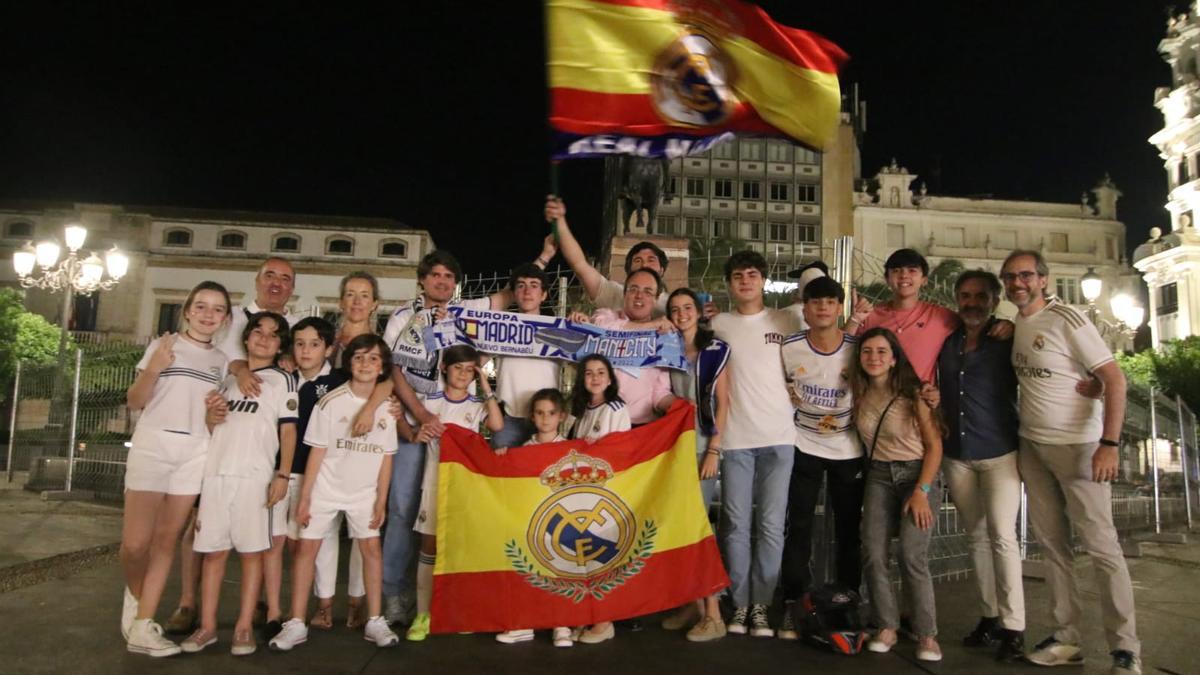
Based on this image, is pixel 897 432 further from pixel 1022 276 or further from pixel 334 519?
pixel 334 519

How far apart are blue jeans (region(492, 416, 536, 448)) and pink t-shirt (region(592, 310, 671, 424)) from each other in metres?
0.68

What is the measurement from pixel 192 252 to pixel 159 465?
50.1 metres

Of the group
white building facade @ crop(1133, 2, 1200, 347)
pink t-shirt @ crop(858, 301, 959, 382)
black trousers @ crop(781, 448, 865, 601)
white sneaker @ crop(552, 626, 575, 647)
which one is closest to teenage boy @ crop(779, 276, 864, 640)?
black trousers @ crop(781, 448, 865, 601)

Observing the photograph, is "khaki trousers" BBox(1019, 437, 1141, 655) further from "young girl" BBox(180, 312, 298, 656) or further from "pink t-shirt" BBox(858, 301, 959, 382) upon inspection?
"young girl" BBox(180, 312, 298, 656)

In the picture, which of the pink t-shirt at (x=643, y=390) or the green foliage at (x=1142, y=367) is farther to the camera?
the green foliage at (x=1142, y=367)

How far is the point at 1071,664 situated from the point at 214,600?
494cm

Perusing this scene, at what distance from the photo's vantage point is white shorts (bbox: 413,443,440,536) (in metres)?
4.91

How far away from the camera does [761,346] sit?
521 cm

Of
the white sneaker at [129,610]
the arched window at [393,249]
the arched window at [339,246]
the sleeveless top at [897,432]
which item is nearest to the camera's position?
the white sneaker at [129,610]

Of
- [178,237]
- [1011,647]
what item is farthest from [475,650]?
[178,237]

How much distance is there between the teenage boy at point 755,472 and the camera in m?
5.00

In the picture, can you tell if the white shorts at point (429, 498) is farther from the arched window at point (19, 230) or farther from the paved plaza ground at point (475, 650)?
the arched window at point (19, 230)

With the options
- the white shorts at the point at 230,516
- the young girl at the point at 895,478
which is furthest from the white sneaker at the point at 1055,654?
the white shorts at the point at 230,516

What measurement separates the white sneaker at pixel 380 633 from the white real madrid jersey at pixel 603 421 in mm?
1617
